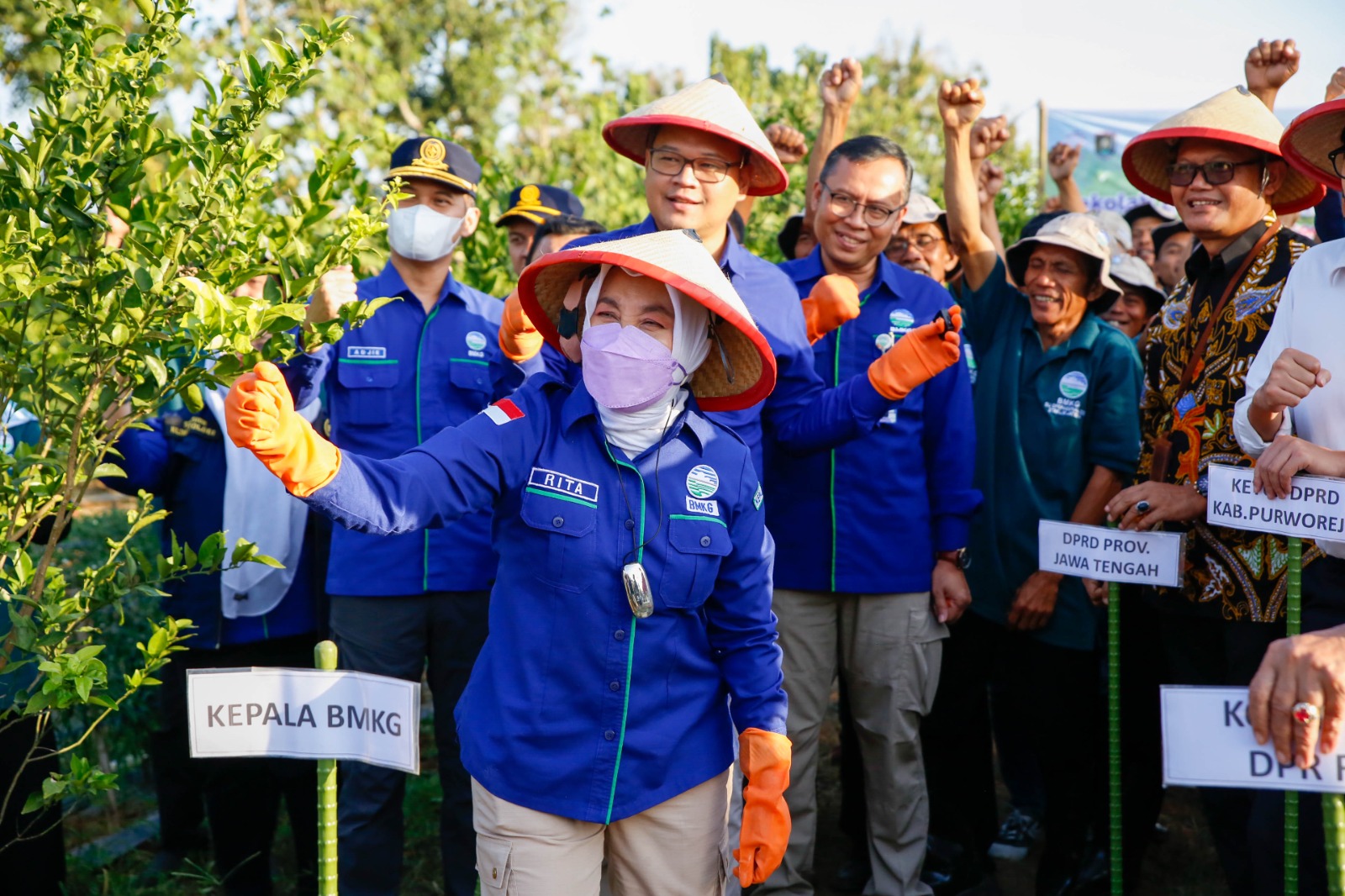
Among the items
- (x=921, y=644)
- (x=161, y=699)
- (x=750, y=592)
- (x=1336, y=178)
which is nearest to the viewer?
(x=750, y=592)

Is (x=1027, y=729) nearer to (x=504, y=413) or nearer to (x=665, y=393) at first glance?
(x=665, y=393)

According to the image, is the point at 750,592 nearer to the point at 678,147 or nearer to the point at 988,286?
the point at 678,147

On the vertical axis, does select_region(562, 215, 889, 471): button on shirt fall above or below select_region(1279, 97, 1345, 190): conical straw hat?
below

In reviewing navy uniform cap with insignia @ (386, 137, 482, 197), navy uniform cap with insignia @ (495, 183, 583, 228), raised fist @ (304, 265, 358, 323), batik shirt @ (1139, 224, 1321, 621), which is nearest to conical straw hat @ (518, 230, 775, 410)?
raised fist @ (304, 265, 358, 323)

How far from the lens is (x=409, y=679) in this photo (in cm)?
361

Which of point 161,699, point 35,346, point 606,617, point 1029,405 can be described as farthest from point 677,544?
point 161,699

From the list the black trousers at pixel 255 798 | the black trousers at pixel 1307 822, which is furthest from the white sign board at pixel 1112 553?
the black trousers at pixel 255 798

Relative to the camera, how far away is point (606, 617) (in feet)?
7.71

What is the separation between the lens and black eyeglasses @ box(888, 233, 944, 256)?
499 cm

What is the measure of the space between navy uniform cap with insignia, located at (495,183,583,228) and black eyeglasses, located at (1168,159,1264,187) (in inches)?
108

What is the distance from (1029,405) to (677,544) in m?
2.34

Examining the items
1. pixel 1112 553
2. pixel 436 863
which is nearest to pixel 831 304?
pixel 1112 553

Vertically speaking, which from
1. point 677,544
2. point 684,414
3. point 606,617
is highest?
point 684,414

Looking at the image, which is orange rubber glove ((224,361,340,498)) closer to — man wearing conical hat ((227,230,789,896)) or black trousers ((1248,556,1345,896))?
man wearing conical hat ((227,230,789,896))
